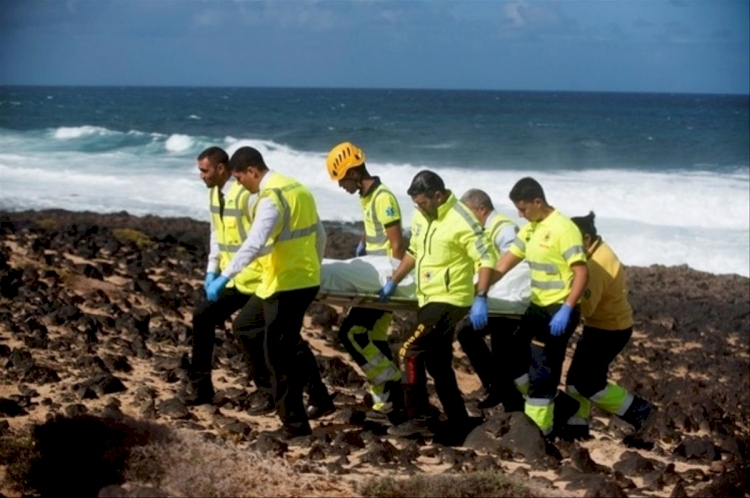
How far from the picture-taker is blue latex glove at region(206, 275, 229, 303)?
24.3 feet

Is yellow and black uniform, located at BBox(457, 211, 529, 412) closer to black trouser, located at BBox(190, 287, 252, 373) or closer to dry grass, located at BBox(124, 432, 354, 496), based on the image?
black trouser, located at BBox(190, 287, 252, 373)

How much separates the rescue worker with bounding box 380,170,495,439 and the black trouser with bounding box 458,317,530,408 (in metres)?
0.75

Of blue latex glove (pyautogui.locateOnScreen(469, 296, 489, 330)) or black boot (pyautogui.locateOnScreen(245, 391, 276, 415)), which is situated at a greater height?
blue latex glove (pyautogui.locateOnScreen(469, 296, 489, 330))

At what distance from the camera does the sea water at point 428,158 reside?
27.0 metres

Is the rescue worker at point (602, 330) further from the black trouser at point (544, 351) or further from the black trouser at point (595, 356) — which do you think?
the black trouser at point (544, 351)

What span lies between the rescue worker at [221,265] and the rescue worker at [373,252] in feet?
2.59

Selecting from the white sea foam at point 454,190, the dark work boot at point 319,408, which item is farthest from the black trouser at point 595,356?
the white sea foam at point 454,190

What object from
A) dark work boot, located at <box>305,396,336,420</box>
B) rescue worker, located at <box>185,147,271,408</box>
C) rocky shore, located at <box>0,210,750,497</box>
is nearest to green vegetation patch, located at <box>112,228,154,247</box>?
rocky shore, located at <box>0,210,750,497</box>

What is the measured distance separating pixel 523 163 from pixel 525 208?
39628 millimetres

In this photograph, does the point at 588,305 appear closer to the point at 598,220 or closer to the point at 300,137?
the point at 598,220

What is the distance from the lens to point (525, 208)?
26.5ft

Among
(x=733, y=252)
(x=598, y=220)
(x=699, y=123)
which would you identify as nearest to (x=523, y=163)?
(x=598, y=220)

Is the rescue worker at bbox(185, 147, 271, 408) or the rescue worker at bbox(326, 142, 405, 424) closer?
the rescue worker at bbox(185, 147, 271, 408)

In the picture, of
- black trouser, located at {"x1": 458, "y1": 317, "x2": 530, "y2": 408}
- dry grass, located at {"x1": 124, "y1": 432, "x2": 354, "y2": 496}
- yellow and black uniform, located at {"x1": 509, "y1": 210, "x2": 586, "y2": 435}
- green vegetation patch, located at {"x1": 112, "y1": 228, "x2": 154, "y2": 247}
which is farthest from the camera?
green vegetation patch, located at {"x1": 112, "y1": 228, "x2": 154, "y2": 247}
